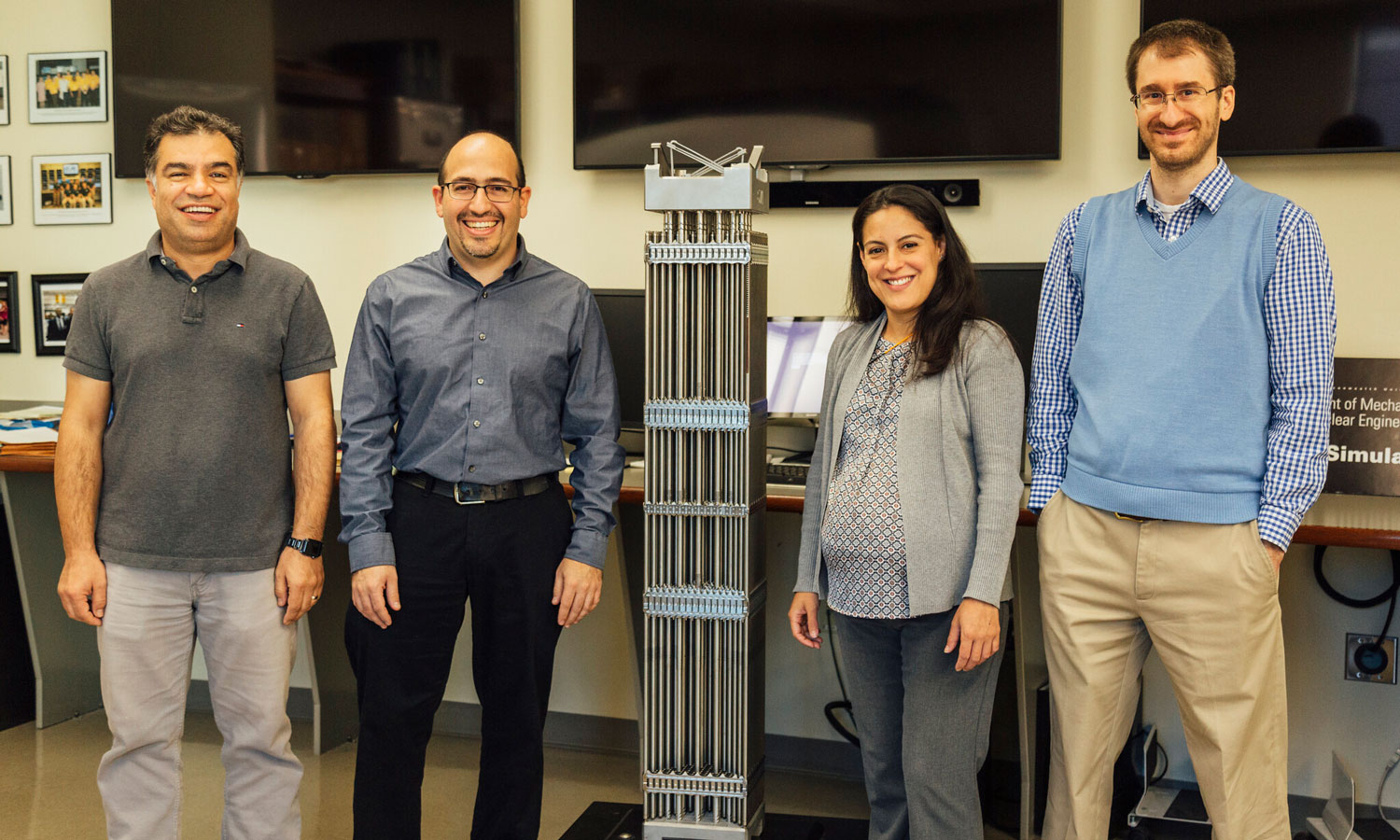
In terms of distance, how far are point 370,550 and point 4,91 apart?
106 inches

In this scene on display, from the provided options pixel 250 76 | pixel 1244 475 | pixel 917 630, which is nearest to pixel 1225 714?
pixel 1244 475

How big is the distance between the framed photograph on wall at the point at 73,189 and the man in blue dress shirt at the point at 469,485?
2.07 meters

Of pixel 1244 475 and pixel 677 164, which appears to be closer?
pixel 1244 475

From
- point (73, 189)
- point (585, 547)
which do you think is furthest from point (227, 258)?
point (73, 189)

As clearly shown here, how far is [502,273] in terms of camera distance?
7.59 ft

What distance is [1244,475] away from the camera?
195cm

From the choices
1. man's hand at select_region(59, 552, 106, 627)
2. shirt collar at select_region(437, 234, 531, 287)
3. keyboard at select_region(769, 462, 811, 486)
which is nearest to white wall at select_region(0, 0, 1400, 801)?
keyboard at select_region(769, 462, 811, 486)

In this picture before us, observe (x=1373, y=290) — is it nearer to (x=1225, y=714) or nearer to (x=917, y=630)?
(x=1225, y=714)

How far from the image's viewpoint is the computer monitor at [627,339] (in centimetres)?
320

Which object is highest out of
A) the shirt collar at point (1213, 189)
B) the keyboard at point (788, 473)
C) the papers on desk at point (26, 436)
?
the shirt collar at point (1213, 189)

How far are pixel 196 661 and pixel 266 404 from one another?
2056 millimetres

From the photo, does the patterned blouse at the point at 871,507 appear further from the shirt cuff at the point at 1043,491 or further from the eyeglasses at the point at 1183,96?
the eyeglasses at the point at 1183,96

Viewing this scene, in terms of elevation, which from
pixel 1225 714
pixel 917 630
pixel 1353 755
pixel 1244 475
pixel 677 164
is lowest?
pixel 1353 755

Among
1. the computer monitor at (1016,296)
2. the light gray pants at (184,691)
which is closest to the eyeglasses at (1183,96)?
the computer monitor at (1016,296)
